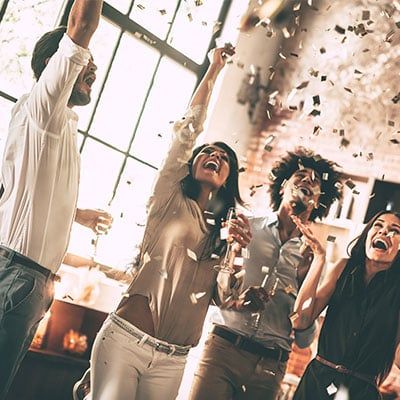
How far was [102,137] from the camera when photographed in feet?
12.6

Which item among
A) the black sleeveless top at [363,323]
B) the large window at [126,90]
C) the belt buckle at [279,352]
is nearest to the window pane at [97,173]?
the large window at [126,90]

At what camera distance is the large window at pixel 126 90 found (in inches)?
135

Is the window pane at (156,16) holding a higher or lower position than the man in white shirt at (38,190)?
higher

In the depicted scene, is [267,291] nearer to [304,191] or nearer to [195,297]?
[195,297]

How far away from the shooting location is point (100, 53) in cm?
377

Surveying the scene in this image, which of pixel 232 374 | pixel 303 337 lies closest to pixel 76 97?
pixel 232 374

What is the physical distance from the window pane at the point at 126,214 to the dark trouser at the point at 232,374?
1.41 metres

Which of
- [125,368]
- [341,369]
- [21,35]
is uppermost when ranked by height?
[21,35]

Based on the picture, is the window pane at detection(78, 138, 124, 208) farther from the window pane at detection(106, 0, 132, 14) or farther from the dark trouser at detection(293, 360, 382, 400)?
the dark trouser at detection(293, 360, 382, 400)

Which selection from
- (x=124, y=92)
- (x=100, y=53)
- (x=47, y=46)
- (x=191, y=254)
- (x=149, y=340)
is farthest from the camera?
(x=124, y=92)

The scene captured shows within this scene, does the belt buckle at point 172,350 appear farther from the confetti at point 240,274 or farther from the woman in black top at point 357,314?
the woman in black top at point 357,314

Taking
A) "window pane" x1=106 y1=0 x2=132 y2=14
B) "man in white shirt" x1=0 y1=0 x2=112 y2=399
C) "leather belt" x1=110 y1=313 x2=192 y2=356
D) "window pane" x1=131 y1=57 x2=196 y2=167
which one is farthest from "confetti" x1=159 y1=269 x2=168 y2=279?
"window pane" x1=106 y1=0 x2=132 y2=14

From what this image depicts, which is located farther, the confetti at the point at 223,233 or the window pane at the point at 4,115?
the window pane at the point at 4,115

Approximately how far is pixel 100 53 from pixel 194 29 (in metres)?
0.87
